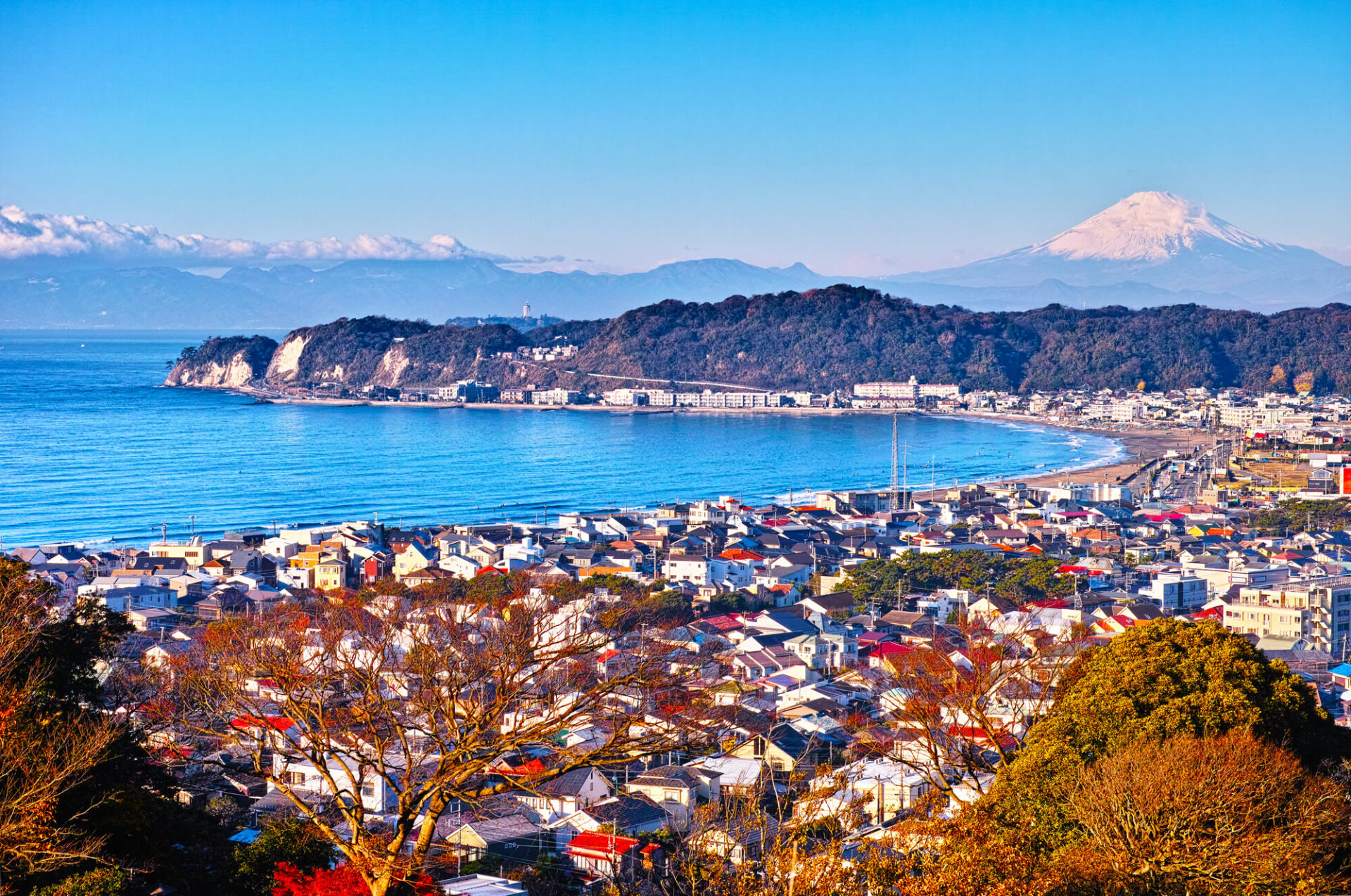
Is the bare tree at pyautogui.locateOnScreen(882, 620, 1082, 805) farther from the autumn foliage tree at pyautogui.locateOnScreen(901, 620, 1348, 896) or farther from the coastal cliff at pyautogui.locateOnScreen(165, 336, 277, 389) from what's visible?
the coastal cliff at pyautogui.locateOnScreen(165, 336, 277, 389)

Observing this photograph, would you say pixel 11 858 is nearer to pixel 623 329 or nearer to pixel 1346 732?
pixel 1346 732

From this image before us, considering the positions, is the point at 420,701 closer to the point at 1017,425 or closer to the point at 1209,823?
the point at 1209,823

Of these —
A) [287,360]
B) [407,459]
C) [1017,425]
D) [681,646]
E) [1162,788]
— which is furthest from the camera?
[287,360]

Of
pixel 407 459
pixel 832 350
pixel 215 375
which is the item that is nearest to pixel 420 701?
pixel 407 459

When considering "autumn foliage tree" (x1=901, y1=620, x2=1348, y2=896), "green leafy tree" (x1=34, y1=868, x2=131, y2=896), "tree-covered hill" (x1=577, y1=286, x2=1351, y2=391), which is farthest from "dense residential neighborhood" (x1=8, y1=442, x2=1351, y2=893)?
"tree-covered hill" (x1=577, y1=286, x2=1351, y2=391)

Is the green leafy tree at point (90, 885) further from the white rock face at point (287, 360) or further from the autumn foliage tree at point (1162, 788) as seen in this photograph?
the white rock face at point (287, 360)
